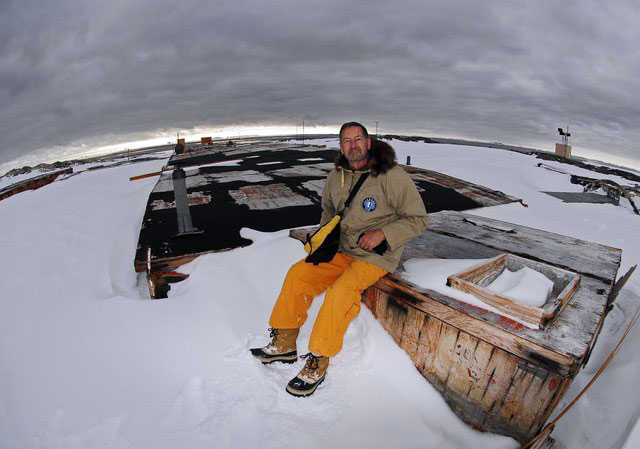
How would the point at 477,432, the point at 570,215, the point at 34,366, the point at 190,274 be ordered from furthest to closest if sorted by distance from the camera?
1. the point at 570,215
2. the point at 190,274
3. the point at 34,366
4. the point at 477,432

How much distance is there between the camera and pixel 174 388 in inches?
103

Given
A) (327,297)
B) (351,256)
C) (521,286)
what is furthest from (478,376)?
(351,256)

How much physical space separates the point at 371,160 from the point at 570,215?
8263 mm

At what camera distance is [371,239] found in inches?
111

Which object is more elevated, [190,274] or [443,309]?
[443,309]

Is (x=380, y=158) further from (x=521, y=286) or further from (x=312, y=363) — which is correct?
(x=312, y=363)

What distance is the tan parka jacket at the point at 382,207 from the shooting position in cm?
289

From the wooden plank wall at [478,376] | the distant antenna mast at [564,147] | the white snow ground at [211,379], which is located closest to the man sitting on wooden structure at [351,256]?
the white snow ground at [211,379]

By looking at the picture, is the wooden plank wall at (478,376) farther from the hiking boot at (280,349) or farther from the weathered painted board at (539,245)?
the weathered painted board at (539,245)

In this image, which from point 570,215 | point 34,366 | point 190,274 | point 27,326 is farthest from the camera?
point 570,215

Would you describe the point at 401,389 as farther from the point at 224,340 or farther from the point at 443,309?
the point at 224,340

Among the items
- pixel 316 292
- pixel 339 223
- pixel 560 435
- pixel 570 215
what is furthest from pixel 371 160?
pixel 570 215

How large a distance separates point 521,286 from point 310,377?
1.92 metres

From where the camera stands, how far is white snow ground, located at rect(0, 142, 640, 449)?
2340 millimetres
